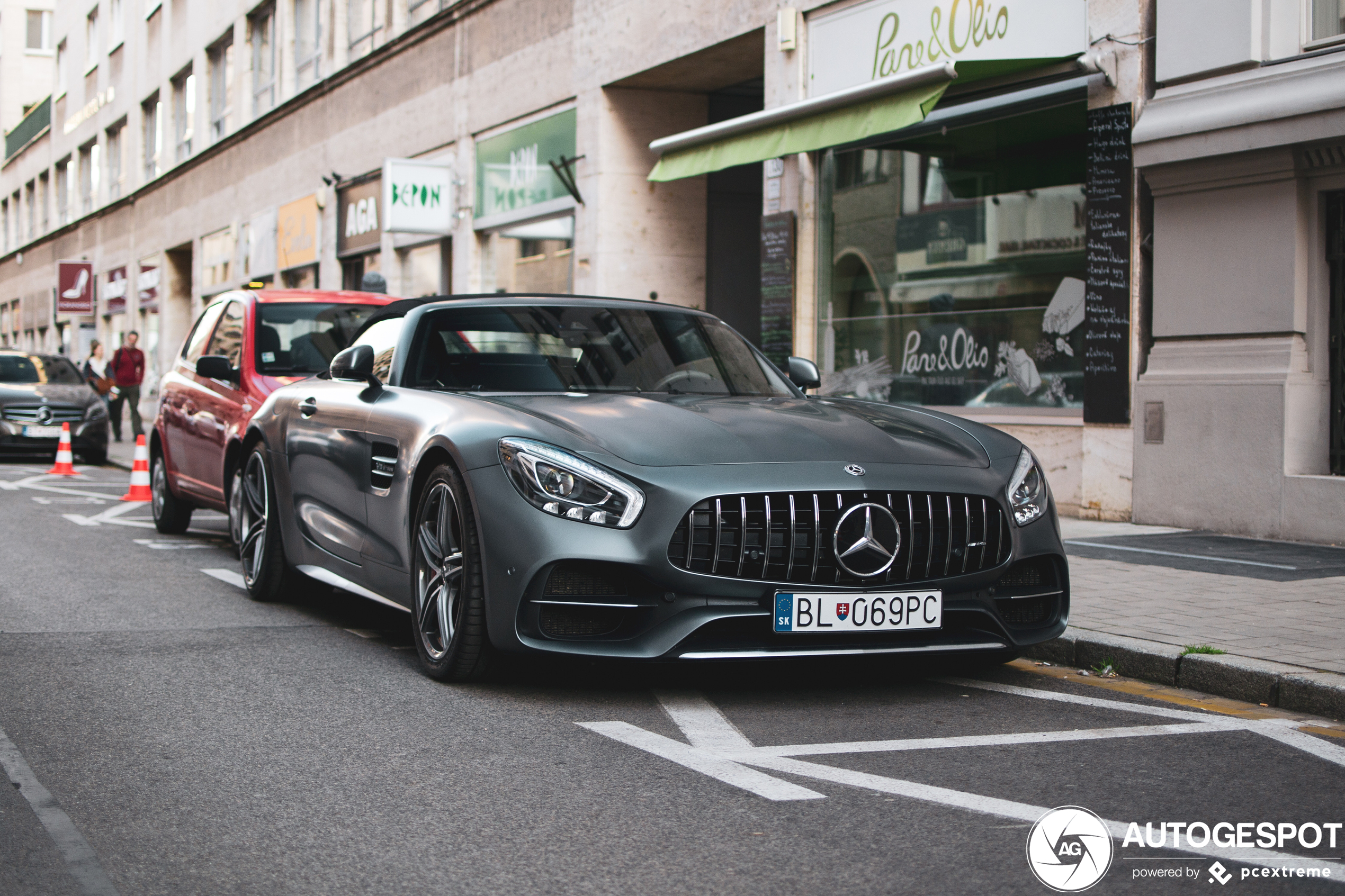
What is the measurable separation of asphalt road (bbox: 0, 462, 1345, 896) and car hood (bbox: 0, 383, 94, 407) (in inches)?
561

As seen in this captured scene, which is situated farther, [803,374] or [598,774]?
[803,374]

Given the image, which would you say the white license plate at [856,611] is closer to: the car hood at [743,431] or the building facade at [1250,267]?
the car hood at [743,431]

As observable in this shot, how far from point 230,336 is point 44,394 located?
1100 centimetres

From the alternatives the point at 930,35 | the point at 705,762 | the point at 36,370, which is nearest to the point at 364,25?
the point at 36,370

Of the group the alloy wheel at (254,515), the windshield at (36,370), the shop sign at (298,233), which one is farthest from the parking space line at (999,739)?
the shop sign at (298,233)

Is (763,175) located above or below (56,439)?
above

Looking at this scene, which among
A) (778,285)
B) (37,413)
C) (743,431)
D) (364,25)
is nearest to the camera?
(743,431)

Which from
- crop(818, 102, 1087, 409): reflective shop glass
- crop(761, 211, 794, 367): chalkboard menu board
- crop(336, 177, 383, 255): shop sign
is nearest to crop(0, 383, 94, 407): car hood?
crop(336, 177, 383, 255): shop sign

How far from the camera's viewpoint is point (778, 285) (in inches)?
578

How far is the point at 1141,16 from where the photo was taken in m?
10.6

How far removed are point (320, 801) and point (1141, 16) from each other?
8.92 m

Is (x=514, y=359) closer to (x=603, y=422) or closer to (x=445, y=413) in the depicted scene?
(x=445, y=413)

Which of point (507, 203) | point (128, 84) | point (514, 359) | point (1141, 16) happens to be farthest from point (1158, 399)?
point (128, 84)

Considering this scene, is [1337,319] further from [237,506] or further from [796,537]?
[237,506]
